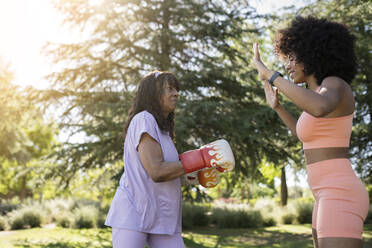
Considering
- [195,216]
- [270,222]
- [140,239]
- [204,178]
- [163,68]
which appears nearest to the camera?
[140,239]

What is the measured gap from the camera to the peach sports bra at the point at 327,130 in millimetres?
2027

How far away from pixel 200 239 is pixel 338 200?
357 inches

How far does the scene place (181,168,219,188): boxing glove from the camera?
2.71 meters


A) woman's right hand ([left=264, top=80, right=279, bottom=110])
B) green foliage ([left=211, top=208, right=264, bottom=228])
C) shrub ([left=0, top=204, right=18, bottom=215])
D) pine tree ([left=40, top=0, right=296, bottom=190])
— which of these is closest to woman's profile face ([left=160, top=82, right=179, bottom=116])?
woman's right hand ([left=264, top=80, right=279, bottom=110])

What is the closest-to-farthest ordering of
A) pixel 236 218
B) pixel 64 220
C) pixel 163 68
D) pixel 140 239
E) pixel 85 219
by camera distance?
pixel 140 239 → pixel 163 68 → pixel 85 219 → pixel 64 220 → pixel 236 218

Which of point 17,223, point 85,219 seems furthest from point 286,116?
point 17,223

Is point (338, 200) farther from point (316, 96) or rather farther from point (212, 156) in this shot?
point (212, 156)

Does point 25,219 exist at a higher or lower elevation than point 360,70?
lower

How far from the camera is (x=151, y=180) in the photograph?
7.55 feet

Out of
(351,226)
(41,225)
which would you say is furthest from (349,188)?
(41,225)

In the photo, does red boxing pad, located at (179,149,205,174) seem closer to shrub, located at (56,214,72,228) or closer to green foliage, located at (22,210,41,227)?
shrub, located at (56,214,72,228)

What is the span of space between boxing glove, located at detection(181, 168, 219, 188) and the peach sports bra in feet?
2.70

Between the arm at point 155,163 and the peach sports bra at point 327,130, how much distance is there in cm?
76

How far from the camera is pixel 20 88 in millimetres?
10578
